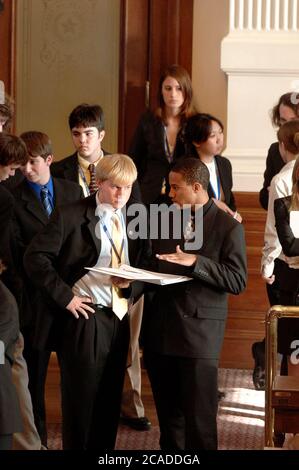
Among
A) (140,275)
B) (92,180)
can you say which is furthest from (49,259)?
(92,180)

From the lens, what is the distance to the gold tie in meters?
5.23

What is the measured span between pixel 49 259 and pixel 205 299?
0.72 m

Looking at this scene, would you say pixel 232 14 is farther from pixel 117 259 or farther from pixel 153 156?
pixel 117 259

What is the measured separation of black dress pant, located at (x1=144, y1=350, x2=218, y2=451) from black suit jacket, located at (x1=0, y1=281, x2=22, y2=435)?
0.87m

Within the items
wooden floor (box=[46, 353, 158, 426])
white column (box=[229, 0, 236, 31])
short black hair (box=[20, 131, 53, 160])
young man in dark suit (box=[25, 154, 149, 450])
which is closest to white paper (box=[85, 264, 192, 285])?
young man in dark suit (box=[25, 154, 149, 450])

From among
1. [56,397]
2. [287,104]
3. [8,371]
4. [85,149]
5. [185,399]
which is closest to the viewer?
[8,371]

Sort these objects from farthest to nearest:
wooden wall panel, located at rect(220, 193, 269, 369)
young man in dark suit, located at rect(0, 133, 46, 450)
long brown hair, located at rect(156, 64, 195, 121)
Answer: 1. wooden wall panel, located at rect(220, 193, 269, 369)
2. long brown hair, located at rect(156, 64, 195, 121)
3. young man in dark suit, located at rect(0, 133, 46, 450)

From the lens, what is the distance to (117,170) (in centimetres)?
518

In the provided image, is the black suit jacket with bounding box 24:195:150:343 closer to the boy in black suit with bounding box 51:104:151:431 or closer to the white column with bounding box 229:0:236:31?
the boy in black suit with bounding box 51:104:151:431

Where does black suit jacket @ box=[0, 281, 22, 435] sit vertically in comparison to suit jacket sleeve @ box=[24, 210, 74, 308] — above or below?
below

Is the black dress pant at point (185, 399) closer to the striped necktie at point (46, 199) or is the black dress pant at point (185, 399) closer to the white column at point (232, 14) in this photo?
the striped necktie at point (46, 199)

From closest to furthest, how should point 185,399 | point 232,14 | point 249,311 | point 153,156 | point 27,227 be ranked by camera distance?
point 185,399, point 27,227, point 153,156, point 249,311, point 232,14

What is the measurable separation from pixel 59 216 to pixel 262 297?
2621mm
